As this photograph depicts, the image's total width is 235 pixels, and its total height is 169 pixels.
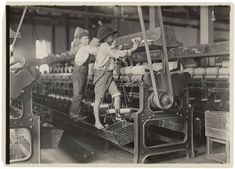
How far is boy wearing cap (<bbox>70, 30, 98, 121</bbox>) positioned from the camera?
260 cm

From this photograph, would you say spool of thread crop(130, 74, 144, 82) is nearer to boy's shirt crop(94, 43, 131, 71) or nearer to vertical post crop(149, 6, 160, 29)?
boy's shirt crop(94, 43, 131, 71)

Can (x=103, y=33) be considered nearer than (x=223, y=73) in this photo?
Yes

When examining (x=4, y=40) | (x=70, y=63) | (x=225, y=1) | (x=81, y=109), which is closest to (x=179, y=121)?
(x=81, y=109)

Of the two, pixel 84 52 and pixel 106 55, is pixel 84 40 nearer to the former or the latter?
pixel 84 52

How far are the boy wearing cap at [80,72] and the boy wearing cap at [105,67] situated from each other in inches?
3.3

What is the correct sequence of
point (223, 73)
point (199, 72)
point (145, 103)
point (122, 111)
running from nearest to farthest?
point (145, 103), point (122, 111), point (223, 73), point (199, 72)

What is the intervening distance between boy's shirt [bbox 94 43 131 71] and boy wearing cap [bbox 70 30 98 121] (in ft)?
0.18

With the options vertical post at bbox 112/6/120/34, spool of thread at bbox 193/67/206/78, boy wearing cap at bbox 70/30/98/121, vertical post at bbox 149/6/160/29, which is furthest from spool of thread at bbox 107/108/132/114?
vertical post at bbox 112/6/120/34

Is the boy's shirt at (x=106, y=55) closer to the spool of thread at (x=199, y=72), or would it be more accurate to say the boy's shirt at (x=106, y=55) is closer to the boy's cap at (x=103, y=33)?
the boy's cap at (x=103, y=33)

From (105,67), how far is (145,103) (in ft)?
1.42

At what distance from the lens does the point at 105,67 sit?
2564mm

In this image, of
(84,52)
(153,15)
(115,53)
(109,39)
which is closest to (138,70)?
(115,53)

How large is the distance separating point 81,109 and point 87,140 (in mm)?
471

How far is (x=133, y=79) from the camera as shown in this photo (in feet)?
8.80
